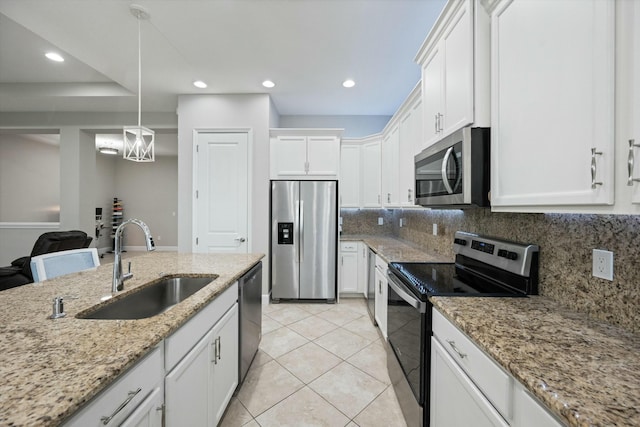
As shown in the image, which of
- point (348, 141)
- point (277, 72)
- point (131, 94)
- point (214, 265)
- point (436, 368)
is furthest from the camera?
point (348, 141)

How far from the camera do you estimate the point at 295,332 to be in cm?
274

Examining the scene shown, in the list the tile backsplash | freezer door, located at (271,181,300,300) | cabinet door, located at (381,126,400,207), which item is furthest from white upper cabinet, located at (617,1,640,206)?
freezer door, located at (271,181,300,300)

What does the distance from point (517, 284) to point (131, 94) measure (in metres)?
4.81

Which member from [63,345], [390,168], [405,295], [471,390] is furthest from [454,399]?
[390,168]

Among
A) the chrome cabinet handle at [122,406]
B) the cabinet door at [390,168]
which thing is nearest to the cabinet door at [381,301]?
the cabinet door at [390,168]

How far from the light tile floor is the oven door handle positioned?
80 centimetres

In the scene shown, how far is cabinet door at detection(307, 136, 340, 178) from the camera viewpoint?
11.8 ft

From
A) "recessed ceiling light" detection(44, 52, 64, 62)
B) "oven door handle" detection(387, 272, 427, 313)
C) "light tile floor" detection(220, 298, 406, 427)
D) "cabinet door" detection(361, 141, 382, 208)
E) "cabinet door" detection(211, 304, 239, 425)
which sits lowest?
"light tile floor" detection(220, 298, 406, 427)

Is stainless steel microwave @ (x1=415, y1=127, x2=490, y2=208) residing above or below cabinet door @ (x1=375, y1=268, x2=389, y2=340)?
above

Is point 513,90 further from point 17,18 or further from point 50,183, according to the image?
point 50,183

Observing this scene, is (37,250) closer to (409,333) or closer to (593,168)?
(409,333)

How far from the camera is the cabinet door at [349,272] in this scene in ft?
12.2

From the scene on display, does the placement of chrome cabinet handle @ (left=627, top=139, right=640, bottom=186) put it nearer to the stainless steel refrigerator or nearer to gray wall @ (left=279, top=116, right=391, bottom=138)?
the stainless steel refrigerator

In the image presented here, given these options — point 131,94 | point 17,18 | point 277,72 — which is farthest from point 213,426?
point 131,94
